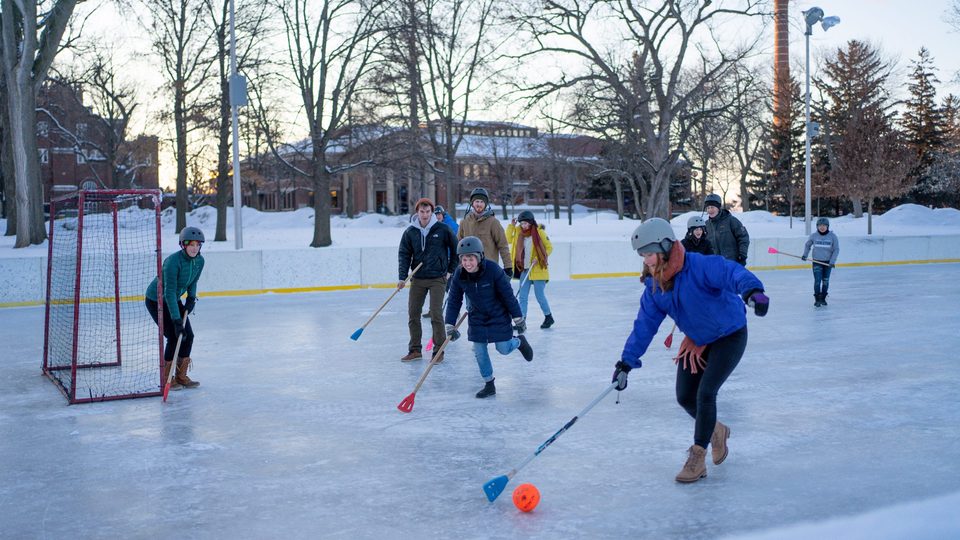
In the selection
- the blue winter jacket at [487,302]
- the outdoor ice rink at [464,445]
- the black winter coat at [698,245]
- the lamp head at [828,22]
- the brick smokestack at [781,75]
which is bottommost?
the outdoor ice rink at [464,445]

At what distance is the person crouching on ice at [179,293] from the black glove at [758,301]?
14.2 feet

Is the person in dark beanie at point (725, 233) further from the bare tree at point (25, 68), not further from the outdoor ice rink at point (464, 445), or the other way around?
the bare tree at point (25, 68)

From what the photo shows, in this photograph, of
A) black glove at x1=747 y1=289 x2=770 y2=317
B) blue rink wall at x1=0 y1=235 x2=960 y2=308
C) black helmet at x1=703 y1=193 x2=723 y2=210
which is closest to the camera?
black glove at x1=747 y1=289 x2=770 y2=317

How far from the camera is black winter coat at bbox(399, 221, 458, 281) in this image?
28.4ft

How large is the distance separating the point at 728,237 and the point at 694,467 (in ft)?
18.8

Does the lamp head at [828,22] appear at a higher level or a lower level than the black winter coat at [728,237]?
higher

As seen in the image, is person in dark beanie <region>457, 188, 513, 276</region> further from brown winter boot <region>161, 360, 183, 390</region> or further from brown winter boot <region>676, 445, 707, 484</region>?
brown winter boot <region>676, 445, 707, 484</region>

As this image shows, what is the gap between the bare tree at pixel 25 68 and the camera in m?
21.5

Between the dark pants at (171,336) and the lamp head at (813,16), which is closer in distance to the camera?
the dark pants at (171,336)

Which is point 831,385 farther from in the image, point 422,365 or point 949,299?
point 949,299

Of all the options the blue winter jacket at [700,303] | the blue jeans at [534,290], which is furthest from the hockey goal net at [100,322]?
the blue jeans at [534,290]

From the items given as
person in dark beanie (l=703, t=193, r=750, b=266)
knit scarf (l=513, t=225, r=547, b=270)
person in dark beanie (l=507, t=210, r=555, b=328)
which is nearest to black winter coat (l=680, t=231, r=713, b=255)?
person in dark beanie (l=703, t=193, r=750, b=266)

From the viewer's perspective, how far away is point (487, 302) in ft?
22.2

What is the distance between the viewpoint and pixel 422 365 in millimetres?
Answer: 8539
